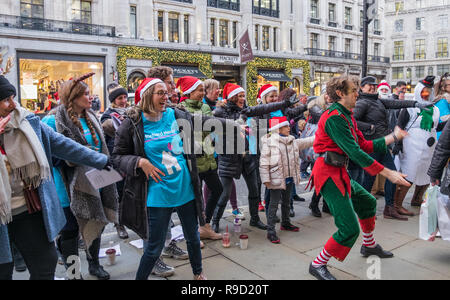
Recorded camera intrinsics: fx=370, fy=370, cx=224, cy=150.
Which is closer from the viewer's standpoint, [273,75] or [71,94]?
[71,94]

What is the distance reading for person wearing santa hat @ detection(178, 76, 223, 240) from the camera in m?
4.63

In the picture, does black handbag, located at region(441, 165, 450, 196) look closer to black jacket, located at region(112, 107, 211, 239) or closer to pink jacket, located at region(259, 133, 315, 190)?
pink jacket, located at region(259, 133, 315, 190)

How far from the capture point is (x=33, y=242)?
2.64 meters

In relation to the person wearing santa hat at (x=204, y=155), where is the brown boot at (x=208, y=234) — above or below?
below

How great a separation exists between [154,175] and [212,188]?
1.97m

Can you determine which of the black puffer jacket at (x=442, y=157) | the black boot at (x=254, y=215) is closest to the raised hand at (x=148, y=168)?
the black boot at (x=254, y=215)

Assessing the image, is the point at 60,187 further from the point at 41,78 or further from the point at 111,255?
the point at 41,78

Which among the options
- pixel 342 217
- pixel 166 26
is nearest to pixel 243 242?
pixel 342 217

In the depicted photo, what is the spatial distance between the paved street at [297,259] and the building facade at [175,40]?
13716 millimetres

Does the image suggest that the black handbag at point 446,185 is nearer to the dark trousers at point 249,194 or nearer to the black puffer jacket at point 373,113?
the black puffer jacket at point 373,113

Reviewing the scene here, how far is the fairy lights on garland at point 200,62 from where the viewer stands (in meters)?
25.2

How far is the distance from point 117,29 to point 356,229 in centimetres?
2484

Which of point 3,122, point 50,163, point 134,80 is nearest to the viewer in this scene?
point 3,122
